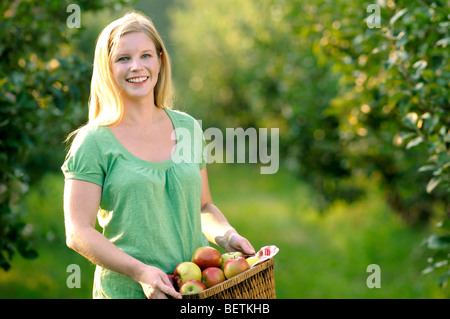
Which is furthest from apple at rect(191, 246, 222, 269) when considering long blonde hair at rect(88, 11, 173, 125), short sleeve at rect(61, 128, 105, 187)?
long blonde hair at rect(88, 11, 173, 125)

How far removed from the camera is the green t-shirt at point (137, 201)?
1.94m

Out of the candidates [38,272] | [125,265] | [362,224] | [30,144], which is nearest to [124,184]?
[125,265]

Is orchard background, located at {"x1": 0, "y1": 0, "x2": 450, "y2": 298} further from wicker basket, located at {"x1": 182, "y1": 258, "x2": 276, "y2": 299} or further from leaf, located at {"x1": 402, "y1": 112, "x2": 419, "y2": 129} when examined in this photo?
wicker basket, located at {"x1": 182, "y1": 258, "x2": 276, "y2": 299}

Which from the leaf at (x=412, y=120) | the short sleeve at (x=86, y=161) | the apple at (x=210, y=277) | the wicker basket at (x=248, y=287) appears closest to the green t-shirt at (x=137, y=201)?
the short sleeve at (x=86, y=161)

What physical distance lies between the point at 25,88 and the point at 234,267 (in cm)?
197

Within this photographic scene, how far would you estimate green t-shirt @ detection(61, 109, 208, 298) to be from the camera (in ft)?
6.37

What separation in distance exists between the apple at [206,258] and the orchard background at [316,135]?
90 centimetres

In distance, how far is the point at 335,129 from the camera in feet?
19.7

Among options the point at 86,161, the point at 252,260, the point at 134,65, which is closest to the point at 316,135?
the point at 252,260

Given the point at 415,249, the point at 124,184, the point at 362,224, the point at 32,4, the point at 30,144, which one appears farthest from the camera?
the point at 362,224

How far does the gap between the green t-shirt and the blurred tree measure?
126 centimetres

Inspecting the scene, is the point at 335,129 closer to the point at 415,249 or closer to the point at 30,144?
the point at 415,249
